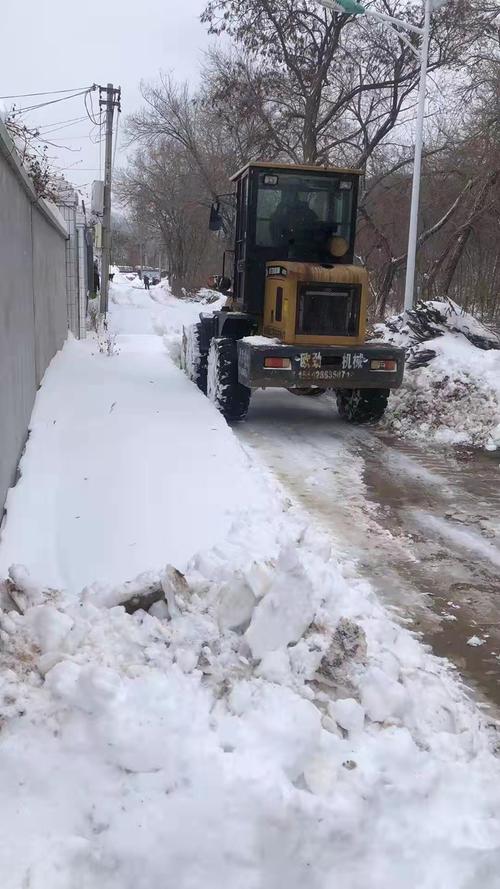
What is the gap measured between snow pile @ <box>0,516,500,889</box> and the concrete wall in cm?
216

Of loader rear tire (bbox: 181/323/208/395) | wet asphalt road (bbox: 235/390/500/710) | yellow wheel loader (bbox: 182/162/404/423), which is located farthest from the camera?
loader rear tire (bbox: 181/323/208/395)

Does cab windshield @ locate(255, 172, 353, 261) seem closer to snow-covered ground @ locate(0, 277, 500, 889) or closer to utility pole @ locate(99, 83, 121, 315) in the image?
snow-covered ground @ locate(0, 277, 500, 889)

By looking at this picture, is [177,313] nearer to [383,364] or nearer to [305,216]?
[305,216]

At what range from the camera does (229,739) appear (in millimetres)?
2695

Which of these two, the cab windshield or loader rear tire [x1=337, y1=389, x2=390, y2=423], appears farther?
loader rear tire [x1=337, y1=389, x2=390, y2=423]

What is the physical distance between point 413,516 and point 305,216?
4849mm

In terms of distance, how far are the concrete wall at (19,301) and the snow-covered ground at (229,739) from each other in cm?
130

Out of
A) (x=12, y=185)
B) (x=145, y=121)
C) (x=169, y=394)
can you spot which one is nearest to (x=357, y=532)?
(x=12, y=185)

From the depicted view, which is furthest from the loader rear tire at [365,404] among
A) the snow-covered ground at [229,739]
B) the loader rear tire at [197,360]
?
the snow-covered ground at [229,739]

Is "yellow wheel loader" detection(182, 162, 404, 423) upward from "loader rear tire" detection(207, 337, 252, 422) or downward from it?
upward

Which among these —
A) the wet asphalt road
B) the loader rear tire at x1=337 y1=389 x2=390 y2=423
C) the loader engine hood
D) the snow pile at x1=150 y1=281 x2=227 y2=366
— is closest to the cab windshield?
the loader engine hood

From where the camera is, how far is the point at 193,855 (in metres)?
2.36

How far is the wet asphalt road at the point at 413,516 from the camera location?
4363 millimetres

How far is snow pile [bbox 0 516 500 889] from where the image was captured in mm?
2377
